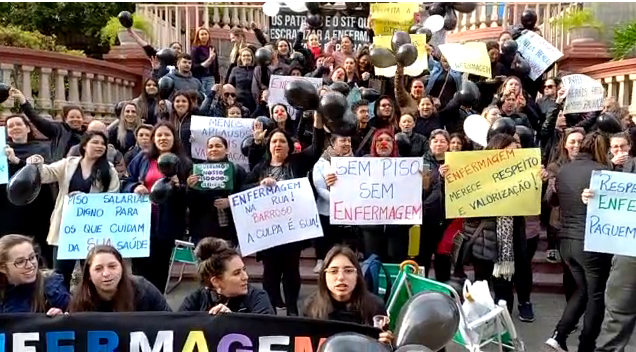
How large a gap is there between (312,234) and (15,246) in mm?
2557

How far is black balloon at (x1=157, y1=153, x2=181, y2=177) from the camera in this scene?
589 centimetres

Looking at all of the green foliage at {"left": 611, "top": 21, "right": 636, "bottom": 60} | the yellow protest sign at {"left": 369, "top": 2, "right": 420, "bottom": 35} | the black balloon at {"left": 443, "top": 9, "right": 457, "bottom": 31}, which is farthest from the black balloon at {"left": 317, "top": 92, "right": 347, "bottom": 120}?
the green foliage at {"left": 611, "top": 21, "right": 636, "bottom": 60}

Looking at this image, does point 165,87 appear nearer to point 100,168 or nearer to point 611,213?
point 100,168

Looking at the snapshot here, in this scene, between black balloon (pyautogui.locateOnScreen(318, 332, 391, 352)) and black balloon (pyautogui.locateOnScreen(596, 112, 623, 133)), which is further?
black balloon (pyautogui.locateOnScreen(596, 112, 623, 133))

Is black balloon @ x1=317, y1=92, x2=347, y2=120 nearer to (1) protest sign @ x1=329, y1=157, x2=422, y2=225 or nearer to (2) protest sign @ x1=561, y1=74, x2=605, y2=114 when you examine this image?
(1) protest sign @ x1=329, y1=157, x2=422, y2=225

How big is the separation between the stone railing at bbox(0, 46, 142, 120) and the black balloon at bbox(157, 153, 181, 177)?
5318mm

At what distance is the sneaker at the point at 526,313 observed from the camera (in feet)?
22.0

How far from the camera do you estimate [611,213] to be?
5.38 meters

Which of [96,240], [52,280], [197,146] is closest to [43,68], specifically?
[197,146]

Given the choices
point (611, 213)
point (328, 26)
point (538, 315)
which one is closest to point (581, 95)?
point (538, 315)

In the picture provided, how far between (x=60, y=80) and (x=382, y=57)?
5616mm

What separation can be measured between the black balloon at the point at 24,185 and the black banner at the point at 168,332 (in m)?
1.82

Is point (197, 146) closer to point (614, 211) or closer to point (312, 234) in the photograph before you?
point (312, 234)

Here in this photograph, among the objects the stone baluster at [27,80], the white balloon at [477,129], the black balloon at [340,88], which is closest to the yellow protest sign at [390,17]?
the black balloon at [340,88]
